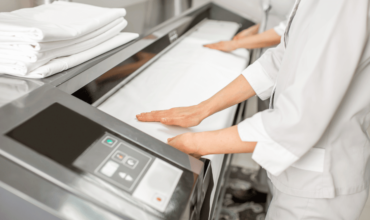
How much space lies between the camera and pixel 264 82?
3.08 ft

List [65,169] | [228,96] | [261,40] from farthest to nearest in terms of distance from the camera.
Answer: [261,40] < [228,96] < [65,169]

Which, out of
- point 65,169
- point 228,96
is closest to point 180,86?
point 228,96

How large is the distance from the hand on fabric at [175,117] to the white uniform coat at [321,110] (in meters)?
0.23

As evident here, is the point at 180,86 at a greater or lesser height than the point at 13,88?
lesser

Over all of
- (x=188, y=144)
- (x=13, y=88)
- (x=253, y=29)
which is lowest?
(x=253, y=29)

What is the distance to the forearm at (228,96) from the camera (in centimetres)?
86

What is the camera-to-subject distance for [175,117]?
801 millimetres

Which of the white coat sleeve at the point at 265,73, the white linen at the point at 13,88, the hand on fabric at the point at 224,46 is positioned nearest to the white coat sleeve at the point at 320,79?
the white coat sleeve at the point at 265,73

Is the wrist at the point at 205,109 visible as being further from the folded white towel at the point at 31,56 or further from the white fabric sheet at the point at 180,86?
the folded white towel at the point at 31,56

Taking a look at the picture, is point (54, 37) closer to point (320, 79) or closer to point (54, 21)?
point (54, 21)

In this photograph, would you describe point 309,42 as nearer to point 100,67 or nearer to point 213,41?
point 100,67

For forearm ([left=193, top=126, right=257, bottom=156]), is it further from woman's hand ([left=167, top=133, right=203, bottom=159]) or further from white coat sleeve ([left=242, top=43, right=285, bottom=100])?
white coat sleeve ([left=242, top=43, right=285, bottom=100])

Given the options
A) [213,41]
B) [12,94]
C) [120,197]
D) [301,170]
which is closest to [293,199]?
[301,170]

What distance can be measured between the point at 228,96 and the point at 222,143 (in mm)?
311
